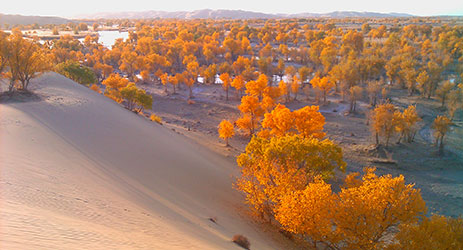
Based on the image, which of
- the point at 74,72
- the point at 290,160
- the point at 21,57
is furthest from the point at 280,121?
the point at 74,72

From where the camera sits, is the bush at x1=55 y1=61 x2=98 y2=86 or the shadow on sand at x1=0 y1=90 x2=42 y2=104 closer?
the shadow on sand at x1=0 y1=90 x2=42 y2=104

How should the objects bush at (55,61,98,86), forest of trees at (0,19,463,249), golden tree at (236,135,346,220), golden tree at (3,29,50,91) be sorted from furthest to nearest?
bush at (55,61,98,86) < golden tree at (3,29,50,91) < golden tree at (236,135,346,220) < forest of trees at (0,19,463,249)

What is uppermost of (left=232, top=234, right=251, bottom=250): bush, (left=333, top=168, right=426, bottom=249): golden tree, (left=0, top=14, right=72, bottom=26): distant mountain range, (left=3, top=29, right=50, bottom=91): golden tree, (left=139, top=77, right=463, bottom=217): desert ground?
(left=0, top=14, right=72, bottom=26): distant mountain range

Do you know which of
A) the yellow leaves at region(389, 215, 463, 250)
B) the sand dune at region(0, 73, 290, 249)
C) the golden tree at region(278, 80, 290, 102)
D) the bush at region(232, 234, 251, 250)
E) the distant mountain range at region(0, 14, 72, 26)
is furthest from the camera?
the distant mountain range at region(0, 14, 72, 26)

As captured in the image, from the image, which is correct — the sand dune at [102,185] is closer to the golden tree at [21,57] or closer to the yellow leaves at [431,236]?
the golden tree at [21,57]

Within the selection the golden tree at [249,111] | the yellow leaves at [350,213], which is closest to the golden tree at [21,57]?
the golden tree at [249,111]

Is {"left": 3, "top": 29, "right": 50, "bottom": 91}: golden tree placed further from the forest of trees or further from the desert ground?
the desert ground

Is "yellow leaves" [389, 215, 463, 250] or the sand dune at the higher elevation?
the sand dune

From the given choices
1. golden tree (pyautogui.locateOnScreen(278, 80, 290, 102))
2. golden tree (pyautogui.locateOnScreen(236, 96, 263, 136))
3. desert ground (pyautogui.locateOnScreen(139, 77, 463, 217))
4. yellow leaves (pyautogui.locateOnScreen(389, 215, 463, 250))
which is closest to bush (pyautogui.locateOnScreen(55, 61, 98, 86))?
desert ground (pyautogui.locateOnScreen(139, 77, 463, 217))

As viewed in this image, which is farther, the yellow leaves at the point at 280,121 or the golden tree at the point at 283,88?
the golden tree at the point at 283,88
